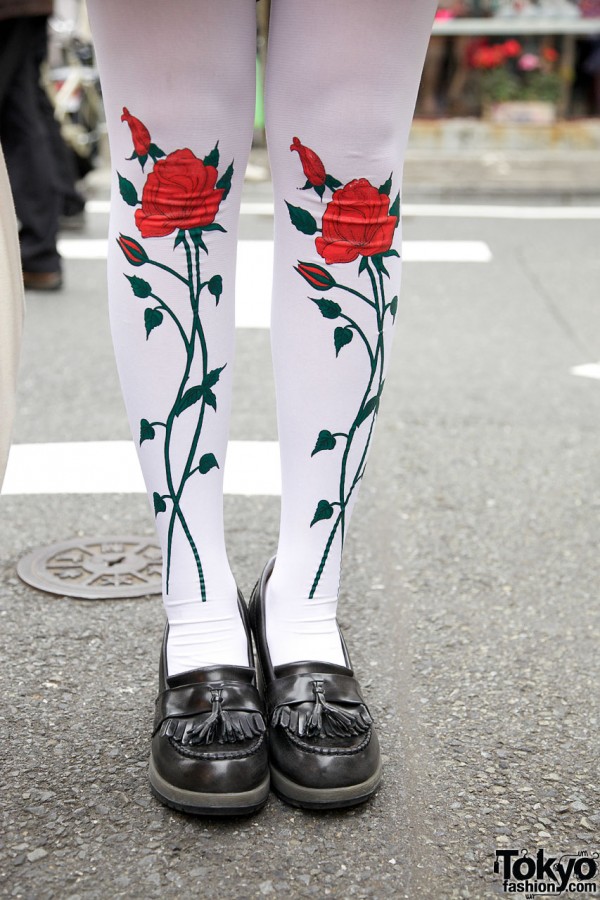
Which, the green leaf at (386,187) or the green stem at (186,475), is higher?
the green leaf at (386,187)

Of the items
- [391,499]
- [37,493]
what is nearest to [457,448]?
[391,499]

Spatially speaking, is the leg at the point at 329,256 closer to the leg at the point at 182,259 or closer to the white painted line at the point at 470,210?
the leg at the point at 182,259

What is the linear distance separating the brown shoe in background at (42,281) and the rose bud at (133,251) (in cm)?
303

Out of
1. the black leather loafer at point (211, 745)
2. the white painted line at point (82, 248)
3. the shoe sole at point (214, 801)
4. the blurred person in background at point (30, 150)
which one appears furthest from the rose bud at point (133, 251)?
the white painted line at point (82, 248)

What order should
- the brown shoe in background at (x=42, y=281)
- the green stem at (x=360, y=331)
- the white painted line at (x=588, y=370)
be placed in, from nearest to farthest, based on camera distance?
1. the green stem at (x=360, y=331)
2. the white painted line at (x=588, y=370)
3. the brown shoe in background at (x=42, y=281)

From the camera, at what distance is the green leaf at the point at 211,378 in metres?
1.28

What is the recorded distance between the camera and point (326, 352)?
1.28 meters

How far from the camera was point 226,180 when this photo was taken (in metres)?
1.24

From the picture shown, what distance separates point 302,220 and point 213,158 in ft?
0.39

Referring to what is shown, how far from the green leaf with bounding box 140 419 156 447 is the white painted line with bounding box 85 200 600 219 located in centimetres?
471

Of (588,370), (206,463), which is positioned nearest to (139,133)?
(206,463)

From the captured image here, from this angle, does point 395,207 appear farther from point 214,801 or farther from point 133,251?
point 214,801

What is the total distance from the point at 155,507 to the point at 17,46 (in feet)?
10.3

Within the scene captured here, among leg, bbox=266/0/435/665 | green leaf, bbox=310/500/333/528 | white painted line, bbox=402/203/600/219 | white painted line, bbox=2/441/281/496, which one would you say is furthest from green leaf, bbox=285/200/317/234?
white painted line, bbox=402/203/600/219
